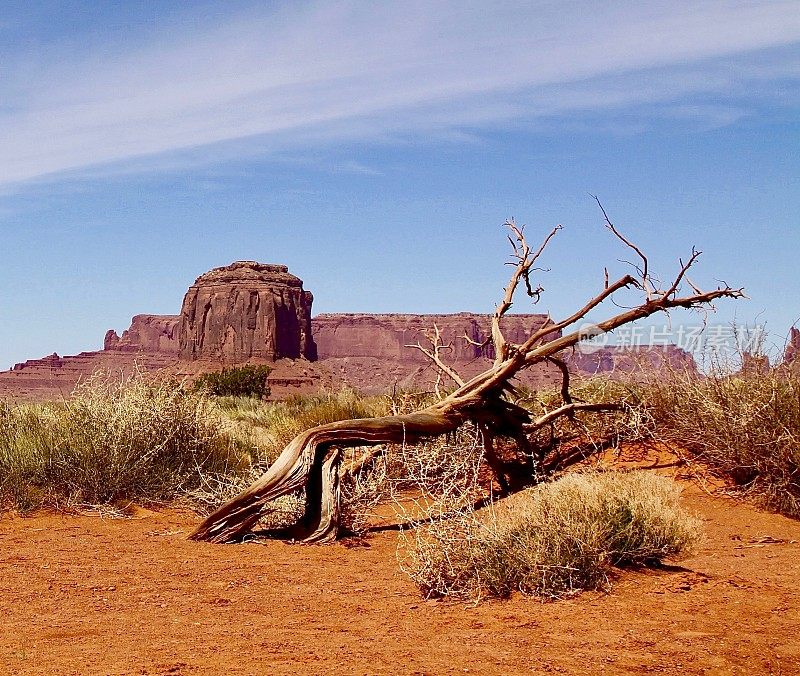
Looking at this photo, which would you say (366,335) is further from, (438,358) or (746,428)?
(746,428)

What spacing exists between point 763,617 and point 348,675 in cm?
244

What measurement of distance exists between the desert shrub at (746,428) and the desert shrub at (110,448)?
5143 millimetres

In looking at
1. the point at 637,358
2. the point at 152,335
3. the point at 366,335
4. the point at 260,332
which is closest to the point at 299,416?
the point at 637,358

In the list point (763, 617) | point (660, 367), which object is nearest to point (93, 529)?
point (763, 617)

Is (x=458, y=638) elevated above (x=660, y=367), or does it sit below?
below

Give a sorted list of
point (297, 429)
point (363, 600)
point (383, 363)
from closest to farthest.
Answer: point (363, 600)
point (297, 429)
point (383, 363)

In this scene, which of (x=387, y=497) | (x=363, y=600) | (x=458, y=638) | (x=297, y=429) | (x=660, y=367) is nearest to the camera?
(x=458, y=638)

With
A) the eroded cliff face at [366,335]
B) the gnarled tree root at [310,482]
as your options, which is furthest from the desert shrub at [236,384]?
the eroded cliff face at [366,335]

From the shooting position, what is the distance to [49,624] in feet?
15.8

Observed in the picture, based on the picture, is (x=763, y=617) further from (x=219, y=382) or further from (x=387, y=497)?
(x=219, y=382)

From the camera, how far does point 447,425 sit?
8734 millimetres

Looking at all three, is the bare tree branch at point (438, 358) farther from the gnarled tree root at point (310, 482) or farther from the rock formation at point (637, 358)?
the gnarled tree root at point (310, 482)

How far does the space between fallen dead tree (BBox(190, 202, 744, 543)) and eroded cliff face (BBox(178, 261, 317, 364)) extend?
89.9 m

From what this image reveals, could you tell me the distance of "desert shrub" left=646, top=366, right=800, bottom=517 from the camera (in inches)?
329
